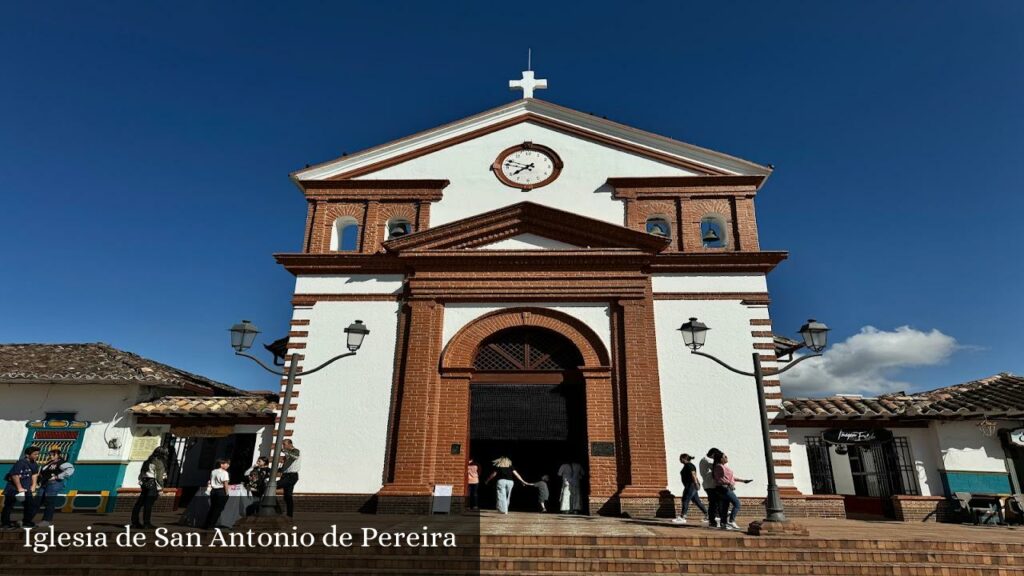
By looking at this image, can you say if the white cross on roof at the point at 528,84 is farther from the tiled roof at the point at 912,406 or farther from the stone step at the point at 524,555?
the stone step at the point at 524,555

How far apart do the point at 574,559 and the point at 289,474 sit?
623cm

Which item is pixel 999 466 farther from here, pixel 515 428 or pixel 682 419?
pixel 515 428

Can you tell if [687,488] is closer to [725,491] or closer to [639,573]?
[725,491]

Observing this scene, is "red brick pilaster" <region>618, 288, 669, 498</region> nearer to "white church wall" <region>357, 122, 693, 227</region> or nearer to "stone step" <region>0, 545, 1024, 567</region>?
"white church wall" <region>357, 122, 693, 227</region>

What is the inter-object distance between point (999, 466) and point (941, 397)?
2103 millimetres

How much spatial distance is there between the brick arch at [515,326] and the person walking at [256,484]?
428cm

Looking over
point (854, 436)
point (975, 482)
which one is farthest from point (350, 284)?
point (975, 482)

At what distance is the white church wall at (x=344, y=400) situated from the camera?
12.8m

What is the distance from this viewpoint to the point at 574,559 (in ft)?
25.8

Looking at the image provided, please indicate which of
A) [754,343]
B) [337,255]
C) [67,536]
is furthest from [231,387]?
[754,343]

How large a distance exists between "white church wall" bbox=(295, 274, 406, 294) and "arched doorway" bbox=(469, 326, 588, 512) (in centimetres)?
275

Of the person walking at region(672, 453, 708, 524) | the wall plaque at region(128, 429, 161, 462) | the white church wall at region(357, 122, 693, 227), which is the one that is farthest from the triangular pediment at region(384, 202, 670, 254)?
the wall plaque at region(128, 429, 161, 462)

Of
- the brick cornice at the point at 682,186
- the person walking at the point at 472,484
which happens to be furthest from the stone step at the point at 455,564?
the brick cornice at the point at 682,186

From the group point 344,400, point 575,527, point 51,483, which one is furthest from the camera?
point 344,400
